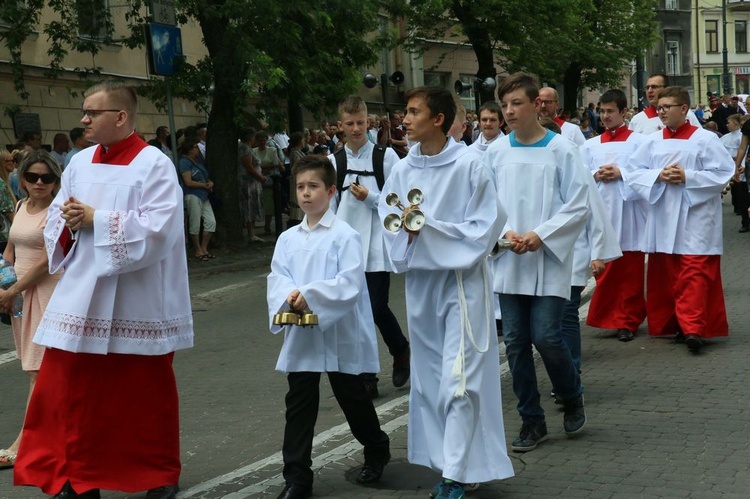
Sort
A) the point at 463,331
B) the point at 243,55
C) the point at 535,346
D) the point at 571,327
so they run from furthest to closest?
the point at 243,55 < the point at 571,327 < the point at 535,346 < the point at 463,331

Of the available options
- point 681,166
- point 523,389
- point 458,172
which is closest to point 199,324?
point 681,166

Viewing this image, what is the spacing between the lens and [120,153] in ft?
19.4

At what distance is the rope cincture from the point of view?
18.3 ft

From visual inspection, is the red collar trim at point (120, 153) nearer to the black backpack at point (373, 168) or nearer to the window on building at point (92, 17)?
the black backpack at point (373, 168)

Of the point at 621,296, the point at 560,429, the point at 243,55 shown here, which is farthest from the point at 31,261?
the point at 243,55

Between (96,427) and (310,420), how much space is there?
40.2 inches

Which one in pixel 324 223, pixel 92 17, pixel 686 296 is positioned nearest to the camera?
pixel 324 223

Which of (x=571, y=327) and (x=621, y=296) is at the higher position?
(x=571, y=327)

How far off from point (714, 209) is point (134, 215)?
18.7ft

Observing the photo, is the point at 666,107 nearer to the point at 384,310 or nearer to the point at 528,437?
the point at 384,310

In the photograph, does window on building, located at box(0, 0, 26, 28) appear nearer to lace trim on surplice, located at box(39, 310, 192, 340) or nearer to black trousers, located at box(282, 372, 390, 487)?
lace trim on surplice, located at box(39, 310, 192, 340)

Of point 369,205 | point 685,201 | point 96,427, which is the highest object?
point 369,205

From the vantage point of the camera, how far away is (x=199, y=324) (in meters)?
12.6

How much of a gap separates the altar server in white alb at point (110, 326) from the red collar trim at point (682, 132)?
5.25 metres
